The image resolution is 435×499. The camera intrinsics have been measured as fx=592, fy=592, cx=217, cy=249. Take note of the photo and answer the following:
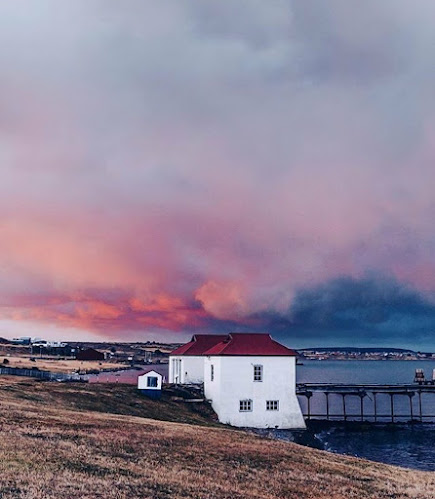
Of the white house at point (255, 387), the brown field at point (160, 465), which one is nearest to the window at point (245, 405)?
the white house at point (255, 387)

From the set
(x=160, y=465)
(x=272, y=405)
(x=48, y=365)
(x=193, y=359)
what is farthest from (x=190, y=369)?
(x=48, y=365)

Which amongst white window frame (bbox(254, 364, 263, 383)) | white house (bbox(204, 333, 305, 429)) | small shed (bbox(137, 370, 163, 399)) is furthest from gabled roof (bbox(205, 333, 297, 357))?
small shed (bbox(137, 370, 163, 399))

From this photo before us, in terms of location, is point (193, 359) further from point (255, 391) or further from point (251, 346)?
point (255, 391)

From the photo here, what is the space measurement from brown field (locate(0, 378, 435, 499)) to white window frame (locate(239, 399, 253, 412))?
20630mm

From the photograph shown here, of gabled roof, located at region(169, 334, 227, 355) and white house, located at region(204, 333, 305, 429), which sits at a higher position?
gabled roof, located at region(169, 334, 227, 355)

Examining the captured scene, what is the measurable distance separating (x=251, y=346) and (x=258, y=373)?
8.71 ft

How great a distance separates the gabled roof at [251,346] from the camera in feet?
185

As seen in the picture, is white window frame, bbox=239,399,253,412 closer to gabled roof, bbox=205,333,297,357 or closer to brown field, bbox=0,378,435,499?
gabled roof, bbox=205,333,297,357

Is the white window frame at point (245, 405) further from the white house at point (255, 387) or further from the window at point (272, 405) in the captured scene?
the window at point (272, 405)

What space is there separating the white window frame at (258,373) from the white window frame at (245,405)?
6.71 ft

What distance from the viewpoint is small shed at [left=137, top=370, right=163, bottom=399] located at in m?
56.3

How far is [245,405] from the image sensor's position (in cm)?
5562

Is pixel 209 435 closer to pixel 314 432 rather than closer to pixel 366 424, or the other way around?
pixel 314 432

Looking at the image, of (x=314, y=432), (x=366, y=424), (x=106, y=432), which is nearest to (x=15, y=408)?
(x=106, y=432)
